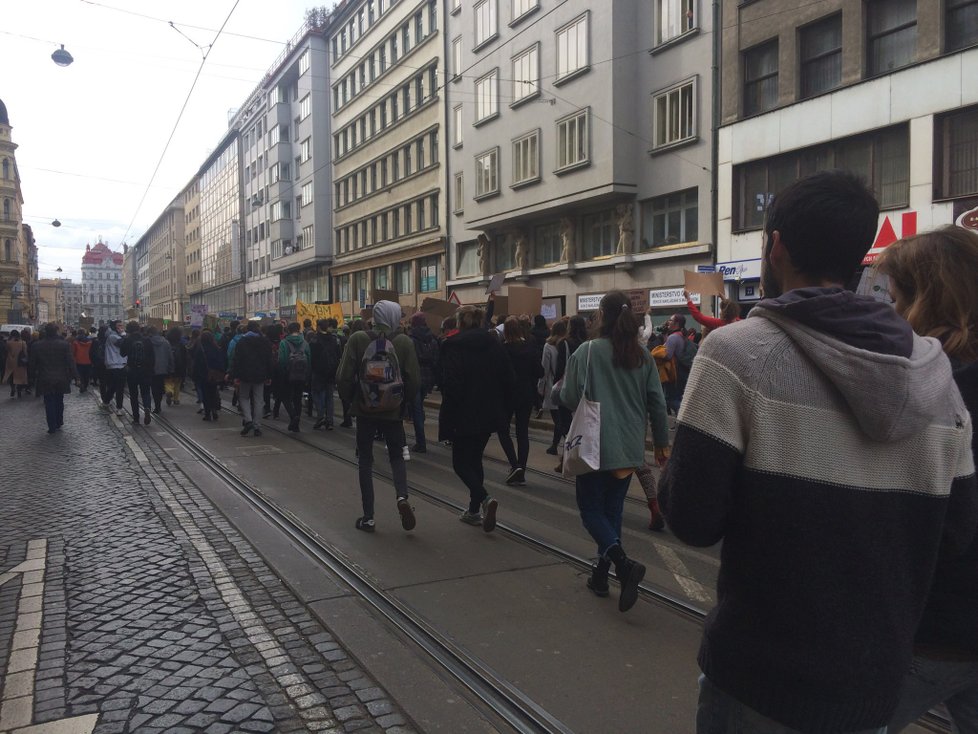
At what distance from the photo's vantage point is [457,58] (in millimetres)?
34938

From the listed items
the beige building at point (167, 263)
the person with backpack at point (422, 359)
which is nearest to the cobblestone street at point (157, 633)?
the person with backpack at point (422, 359)

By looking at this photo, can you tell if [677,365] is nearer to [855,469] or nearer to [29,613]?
[29,613]

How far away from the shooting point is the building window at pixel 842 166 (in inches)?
688

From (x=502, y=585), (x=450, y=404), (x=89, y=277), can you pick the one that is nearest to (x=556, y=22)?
(x=450, y=404)

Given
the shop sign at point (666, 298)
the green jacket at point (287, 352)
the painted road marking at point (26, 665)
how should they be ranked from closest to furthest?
the painted road marking at point (26, 665) → the green jacket at point (287, 352) → the shop sign at point (666, 298)

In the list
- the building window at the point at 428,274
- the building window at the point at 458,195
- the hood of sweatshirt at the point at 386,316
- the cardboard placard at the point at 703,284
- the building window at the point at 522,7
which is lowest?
the hood of sweatshirt at the point at 386,316

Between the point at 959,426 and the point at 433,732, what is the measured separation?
2.50 metres

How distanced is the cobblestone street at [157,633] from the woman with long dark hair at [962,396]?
2182 millimetres

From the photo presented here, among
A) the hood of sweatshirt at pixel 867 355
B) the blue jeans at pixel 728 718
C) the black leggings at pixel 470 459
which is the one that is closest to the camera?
the hood of sweatshirt at pixel 867 355

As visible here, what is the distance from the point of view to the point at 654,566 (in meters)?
5.77

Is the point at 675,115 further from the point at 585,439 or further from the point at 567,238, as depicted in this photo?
the point at 585,439

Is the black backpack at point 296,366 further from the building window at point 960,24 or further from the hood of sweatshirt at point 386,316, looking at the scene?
the building window at point 960,24

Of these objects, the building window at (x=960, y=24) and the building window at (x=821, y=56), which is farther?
the building window at (x=821, y=56)

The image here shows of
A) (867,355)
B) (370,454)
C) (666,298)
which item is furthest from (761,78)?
(867,355)
